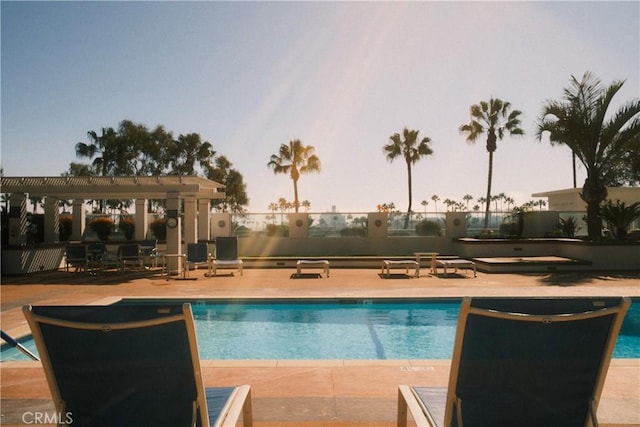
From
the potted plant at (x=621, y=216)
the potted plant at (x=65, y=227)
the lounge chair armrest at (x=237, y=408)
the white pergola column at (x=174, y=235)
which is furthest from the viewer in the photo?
the potted plant at (x=65, y=227)

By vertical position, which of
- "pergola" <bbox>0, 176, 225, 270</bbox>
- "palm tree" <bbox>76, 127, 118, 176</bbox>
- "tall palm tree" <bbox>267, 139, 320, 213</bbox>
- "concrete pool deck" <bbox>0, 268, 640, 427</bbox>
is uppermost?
"palm tree" <bbox>76, 127, 118, 176</bbox>

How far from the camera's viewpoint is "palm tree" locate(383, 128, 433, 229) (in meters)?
30.8

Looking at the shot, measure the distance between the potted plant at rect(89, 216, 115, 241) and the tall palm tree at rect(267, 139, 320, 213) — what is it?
13386 mm

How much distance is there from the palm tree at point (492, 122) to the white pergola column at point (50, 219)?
22.2m

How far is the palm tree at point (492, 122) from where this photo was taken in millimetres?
24953

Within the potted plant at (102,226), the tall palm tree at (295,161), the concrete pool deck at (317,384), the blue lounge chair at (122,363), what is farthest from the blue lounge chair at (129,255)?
the tall palm tree at (295,161)

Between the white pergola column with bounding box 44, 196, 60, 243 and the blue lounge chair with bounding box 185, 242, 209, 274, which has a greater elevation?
the white pergola column with bounding box 44, 196, 60, 243

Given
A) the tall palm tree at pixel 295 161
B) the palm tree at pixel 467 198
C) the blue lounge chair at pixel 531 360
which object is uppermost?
the palm tree at pixel 467 198

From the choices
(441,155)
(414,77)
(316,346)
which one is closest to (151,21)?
(414,77)

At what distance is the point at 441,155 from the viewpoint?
1206 inches

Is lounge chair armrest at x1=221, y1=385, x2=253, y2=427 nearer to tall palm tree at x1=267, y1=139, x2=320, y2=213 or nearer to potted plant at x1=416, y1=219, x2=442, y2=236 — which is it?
potted plant at x1=416, y1=219, x2=442, y2=236

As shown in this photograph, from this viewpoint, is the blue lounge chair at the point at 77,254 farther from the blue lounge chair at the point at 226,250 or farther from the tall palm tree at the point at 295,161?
the tall palm tree at the point at 295,161

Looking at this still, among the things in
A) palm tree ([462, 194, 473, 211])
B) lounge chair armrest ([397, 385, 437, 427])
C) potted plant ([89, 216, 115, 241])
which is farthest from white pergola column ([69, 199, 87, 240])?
palm tree ([462, 194, 473, 211])

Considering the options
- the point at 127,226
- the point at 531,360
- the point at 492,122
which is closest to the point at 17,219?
the point at 127,226
